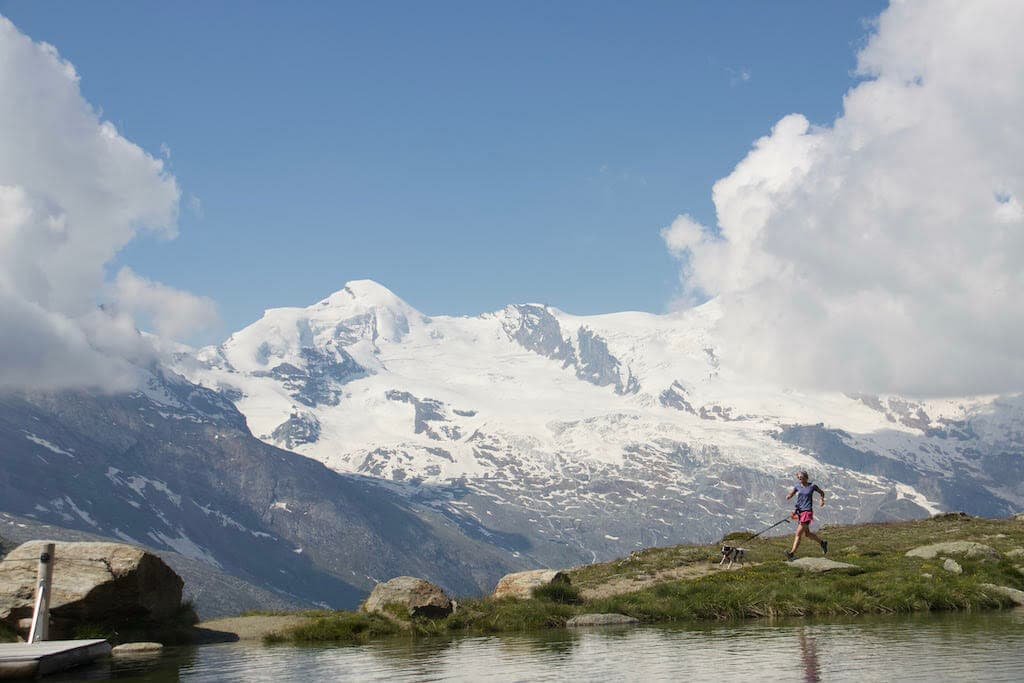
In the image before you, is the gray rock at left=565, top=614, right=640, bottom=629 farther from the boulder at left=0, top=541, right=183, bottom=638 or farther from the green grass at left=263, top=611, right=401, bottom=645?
the boulder at left=0, top=541, right=183, bottom=638

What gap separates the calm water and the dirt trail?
9.40 metres

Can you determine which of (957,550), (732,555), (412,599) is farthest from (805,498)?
(412,599)

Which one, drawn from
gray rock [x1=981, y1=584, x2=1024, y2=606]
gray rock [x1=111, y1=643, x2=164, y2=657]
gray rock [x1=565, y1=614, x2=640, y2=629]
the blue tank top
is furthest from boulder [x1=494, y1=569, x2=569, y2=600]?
gray rock [x1=981, y1=584, x2=1024, y2=606]

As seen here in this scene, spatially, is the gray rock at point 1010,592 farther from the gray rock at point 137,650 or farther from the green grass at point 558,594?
the gray rock at point 137,650

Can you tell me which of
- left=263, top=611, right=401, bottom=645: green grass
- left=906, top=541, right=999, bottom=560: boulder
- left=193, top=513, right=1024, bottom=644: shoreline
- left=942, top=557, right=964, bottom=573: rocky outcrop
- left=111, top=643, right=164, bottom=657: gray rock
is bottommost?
left=111, top=643, right=164, bottom=657: gray rock

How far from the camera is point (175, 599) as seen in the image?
32.6 metres

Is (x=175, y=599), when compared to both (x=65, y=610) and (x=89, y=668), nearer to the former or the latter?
(x=65, y=610)

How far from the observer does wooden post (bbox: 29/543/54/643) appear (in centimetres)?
2555

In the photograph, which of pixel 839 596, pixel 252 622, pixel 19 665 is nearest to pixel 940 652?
pixel 839 596

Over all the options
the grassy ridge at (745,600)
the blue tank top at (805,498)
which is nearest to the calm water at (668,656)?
the grassy ridge at (745,600)

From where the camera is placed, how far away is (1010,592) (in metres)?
31.2

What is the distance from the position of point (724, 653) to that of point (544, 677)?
476 centimetres

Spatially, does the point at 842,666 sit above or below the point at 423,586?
below

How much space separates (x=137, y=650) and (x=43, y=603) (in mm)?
3151
